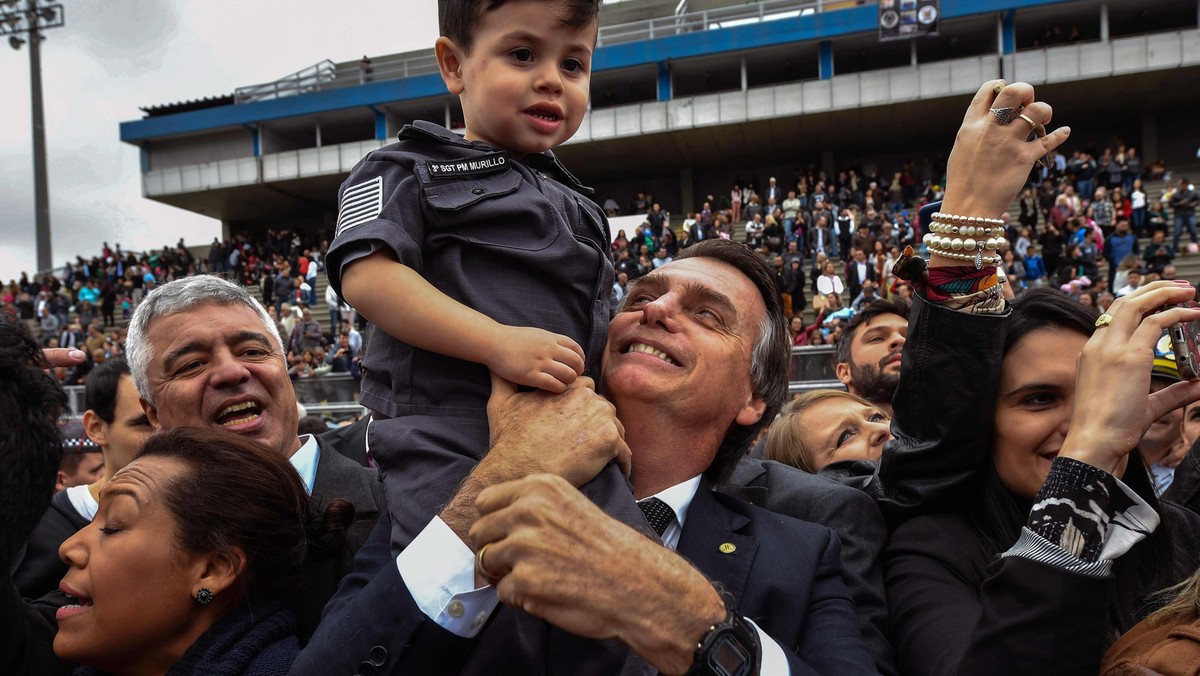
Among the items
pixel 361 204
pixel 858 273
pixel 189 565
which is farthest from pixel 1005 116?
pixel 858 273

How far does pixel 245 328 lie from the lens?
2979mm

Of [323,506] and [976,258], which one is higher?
[976,258]

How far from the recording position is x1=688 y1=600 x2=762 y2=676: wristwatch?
1622 millimetres

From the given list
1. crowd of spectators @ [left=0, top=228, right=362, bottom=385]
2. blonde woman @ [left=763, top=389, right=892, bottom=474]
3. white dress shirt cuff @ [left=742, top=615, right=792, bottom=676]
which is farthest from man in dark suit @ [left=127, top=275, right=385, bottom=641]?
crowd of spectators @ [left=0, top=228, right=362, bottom=385]

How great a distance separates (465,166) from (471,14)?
413 mm

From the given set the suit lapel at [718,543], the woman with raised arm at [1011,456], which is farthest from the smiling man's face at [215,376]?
the woman with raised arm at [1011,456]

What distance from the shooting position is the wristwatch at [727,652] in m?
1.62

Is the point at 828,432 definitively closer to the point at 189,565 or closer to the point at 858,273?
the point at 189,565

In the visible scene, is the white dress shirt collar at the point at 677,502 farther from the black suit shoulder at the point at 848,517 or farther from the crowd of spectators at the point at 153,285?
the crowd of spectators at the point at 153,285

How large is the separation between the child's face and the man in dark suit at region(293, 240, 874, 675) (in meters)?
0.59

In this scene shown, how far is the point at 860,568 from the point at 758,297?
85 centimetres

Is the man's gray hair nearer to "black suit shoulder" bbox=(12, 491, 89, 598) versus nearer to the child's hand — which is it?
"black suit shoulder" bbox=(12, 491, 89, 598)

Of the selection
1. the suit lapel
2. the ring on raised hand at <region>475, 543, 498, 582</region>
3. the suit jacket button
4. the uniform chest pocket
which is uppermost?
the uniform chest pocket

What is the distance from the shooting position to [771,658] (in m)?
1.83
